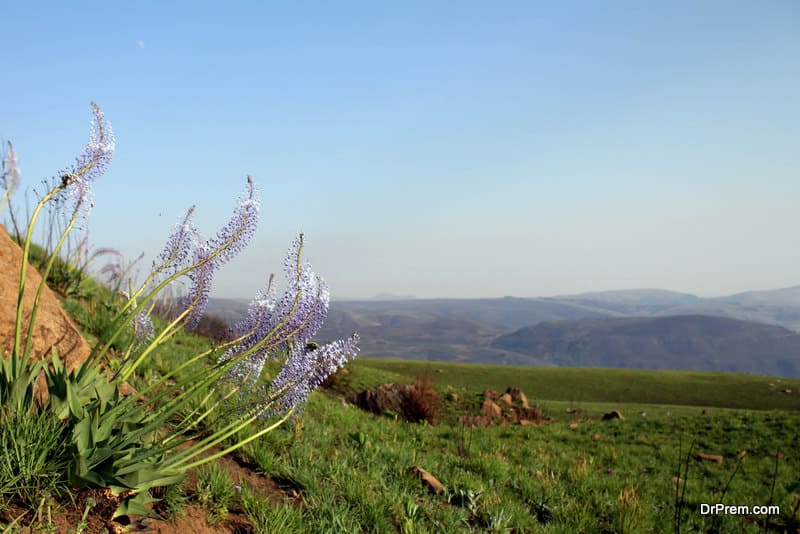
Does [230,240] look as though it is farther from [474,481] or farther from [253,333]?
[474,481]

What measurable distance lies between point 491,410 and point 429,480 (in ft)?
40.2

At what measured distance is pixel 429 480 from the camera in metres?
6.23

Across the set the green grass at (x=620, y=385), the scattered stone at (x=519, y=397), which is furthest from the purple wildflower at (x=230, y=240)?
the green grass at (x=620, y=385)

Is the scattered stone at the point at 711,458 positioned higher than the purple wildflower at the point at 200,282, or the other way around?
the purple wildflower at the point at 200,282

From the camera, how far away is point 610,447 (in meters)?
13.7

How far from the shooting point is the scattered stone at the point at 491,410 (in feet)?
57.5

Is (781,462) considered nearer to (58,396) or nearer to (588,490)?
(588,490)

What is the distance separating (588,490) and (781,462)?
28.1 ft

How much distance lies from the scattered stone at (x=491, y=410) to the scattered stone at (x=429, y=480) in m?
11.5

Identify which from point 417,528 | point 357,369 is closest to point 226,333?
point 417,528

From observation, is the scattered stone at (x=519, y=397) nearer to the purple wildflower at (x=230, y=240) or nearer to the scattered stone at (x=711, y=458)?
the scattered stone at (x=711, y=458)

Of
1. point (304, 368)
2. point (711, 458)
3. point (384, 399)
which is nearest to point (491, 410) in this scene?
point (384, 399)

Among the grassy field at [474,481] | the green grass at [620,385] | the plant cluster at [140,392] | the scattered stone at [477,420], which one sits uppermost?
the plant cluster at [140,392]

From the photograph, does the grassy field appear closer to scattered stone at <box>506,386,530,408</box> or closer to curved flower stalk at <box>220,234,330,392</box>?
curved flower stalk at <box>220,234,330,392</box>
